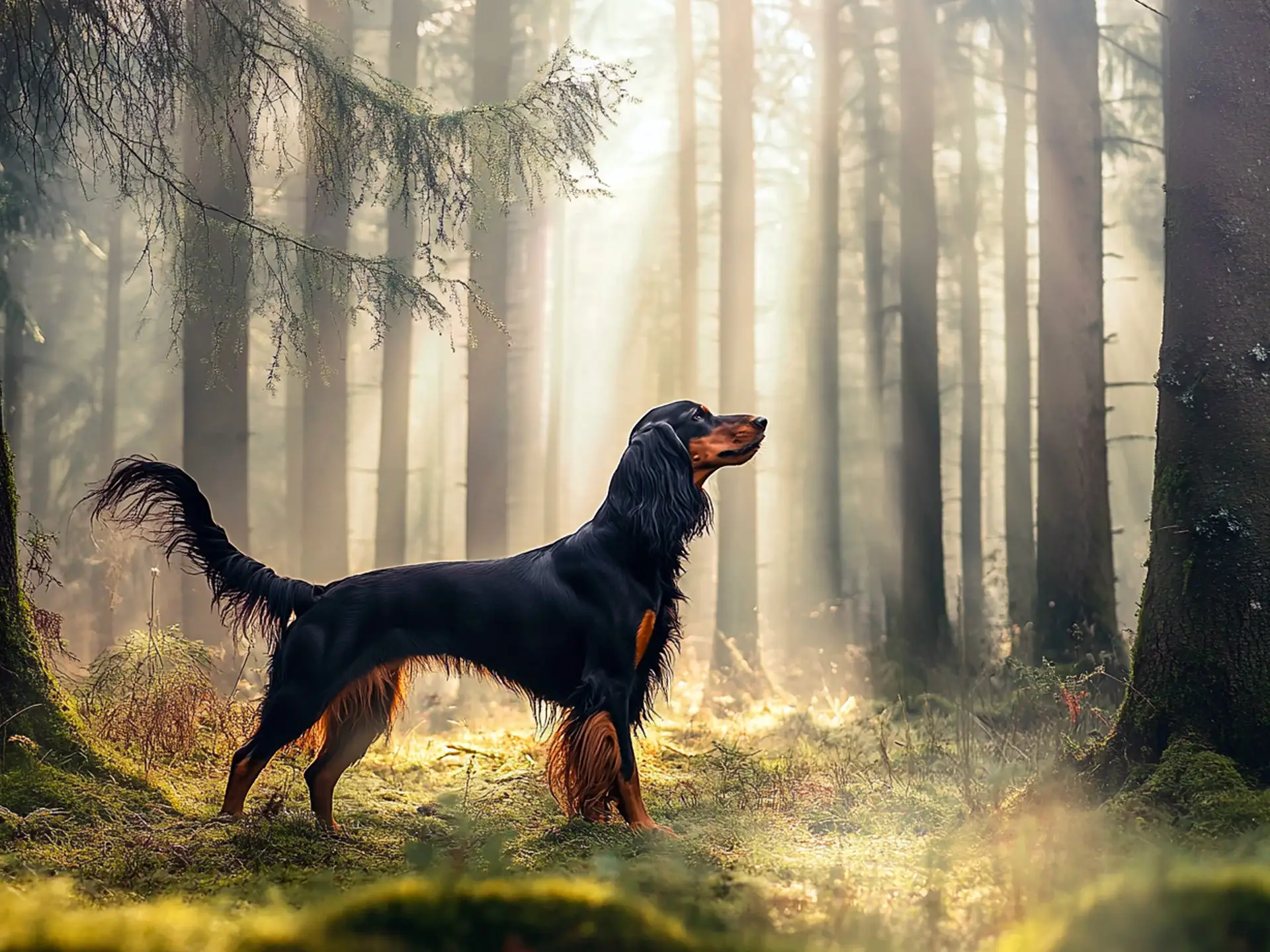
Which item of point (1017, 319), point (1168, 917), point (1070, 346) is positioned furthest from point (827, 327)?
→ point (1168, 917)

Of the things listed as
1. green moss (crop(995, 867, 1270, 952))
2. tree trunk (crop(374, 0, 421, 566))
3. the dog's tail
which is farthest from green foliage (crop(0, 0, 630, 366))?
green moss (crop(995, 867, 1270, 952))

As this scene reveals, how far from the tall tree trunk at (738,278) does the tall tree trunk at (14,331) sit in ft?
26.6

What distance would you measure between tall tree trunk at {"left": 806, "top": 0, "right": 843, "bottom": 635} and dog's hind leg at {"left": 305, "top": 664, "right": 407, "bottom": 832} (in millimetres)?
8169

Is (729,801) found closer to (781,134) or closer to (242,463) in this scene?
(242,463)

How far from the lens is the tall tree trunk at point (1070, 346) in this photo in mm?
8273

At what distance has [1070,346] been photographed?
870 centimetres

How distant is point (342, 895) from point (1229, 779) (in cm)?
334

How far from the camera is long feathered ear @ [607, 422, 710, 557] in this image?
440 cm

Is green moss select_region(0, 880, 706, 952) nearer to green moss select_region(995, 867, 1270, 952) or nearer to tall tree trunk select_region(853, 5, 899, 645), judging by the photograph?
green moss select_region(995, 867, 1270, 952)

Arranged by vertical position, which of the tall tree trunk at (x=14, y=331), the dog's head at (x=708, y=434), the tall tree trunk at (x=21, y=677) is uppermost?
the tall tree trunk at (x=14, y=331)

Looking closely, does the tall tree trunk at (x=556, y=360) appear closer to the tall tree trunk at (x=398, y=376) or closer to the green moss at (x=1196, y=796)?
the tall tree trunk at (x=398, y=376)

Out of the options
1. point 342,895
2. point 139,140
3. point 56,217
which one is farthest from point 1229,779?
point 56,217

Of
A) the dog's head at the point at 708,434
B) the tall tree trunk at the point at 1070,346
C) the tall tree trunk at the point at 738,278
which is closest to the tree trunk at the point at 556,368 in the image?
the tall tree trunk at the point at 738,278

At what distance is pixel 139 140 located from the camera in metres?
5.19
